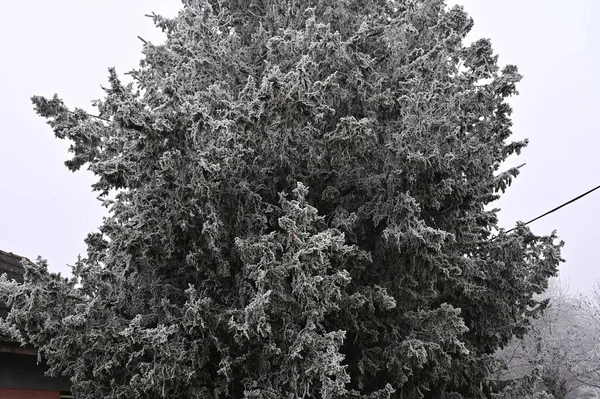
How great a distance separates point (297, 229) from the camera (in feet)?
15.8

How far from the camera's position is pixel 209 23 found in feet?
21.1

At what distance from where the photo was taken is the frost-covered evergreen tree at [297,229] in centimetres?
473

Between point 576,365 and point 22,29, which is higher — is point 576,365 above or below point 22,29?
below

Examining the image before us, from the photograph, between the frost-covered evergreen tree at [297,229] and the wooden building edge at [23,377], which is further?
the wooden building edge at [23,377]

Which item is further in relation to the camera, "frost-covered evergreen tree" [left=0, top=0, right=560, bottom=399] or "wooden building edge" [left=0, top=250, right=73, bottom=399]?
"wooden building edge" [left=0, top=250, right=73, bottom=399]

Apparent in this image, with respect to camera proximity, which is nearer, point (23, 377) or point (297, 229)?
point (297, 229)

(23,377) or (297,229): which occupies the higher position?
(297,229)

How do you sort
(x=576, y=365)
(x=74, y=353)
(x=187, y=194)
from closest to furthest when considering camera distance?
(x=187, y=194) < (x=74, y=353) < (x=576, y=365)

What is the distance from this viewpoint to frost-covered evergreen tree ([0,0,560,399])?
473 cm

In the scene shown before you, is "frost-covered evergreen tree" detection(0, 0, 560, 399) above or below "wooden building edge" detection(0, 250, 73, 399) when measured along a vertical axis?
above

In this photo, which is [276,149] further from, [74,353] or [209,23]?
[74,353]

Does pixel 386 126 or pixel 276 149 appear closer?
pixel 276 149

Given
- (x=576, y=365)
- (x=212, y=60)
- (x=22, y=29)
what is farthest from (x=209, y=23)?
(x=22, y=29)

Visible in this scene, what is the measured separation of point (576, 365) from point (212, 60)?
1664cm
